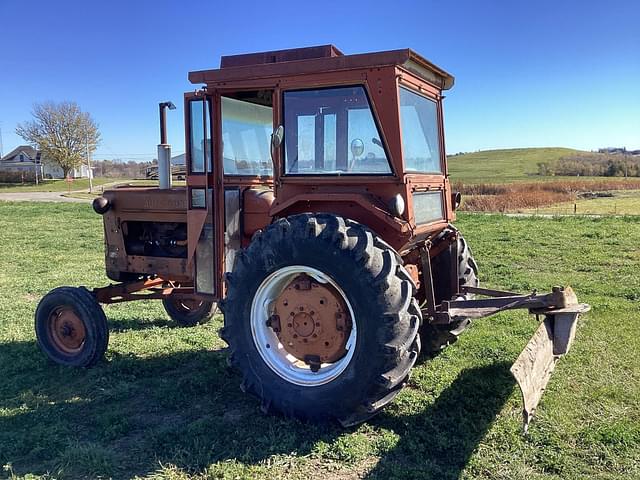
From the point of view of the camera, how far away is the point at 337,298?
4.11m

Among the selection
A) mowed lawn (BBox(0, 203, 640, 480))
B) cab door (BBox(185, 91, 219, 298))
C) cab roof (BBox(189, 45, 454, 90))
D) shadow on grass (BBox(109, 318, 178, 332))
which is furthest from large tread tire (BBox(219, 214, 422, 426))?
shadow on grass (BBox(109, 318, 178, 332))

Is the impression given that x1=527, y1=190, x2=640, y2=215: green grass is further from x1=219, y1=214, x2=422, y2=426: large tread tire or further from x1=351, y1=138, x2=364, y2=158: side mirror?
x1=219, y1=214, x2=422, y2=426: large tread tire

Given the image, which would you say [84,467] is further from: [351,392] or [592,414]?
[592,414]

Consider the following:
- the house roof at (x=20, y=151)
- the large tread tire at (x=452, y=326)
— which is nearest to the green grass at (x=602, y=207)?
the large tread tire at (x=452, y=326)

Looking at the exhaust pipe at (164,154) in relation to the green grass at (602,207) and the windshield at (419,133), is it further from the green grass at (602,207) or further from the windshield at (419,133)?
the green grass at (602,207)

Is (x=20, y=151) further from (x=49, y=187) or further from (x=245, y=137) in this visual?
(x=245, y=137)

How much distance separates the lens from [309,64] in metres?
4.18

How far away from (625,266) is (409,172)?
7.28 m

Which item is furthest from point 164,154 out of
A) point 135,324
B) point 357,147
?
point 135,324

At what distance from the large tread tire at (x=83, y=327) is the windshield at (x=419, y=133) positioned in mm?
3301

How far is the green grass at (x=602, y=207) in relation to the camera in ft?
64.7

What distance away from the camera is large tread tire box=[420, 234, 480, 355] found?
5.19m

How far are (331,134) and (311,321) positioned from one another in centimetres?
142

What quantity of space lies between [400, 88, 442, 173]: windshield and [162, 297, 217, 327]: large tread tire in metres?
3.32
